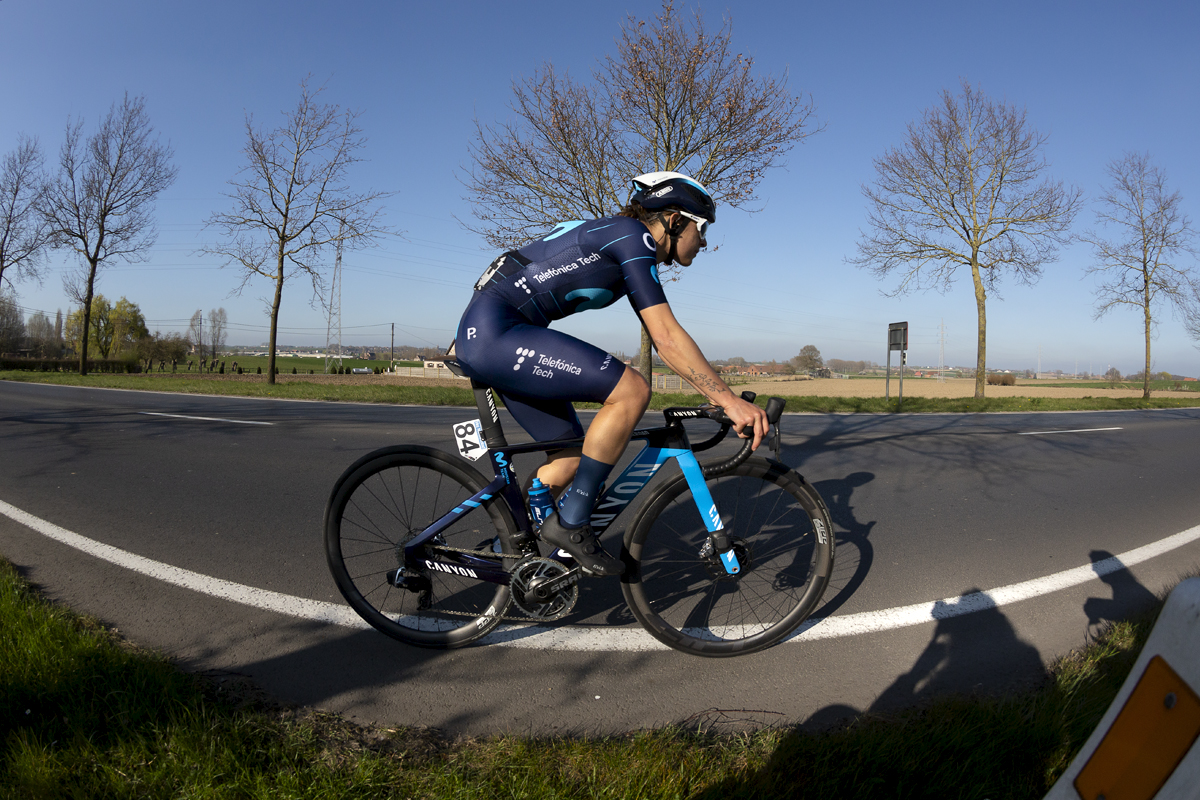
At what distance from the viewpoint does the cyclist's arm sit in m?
2.54

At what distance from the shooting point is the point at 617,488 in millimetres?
2830

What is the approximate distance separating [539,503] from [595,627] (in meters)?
0.63

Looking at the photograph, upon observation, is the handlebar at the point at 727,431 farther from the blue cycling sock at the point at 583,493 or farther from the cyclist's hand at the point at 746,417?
the blue cycling sock at the point at 583,493

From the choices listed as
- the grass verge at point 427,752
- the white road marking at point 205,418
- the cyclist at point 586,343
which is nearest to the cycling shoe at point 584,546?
the cyclist at point 586,343

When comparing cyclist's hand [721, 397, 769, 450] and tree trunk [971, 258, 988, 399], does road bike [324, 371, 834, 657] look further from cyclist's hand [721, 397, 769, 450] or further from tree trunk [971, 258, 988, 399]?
tree trunk [971, 258, 988, 399]

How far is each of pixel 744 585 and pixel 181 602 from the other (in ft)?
8.47

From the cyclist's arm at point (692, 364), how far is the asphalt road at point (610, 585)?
0.96m

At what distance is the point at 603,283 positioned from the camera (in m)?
2.67

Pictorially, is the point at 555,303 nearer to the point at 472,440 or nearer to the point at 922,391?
the point at 472,440

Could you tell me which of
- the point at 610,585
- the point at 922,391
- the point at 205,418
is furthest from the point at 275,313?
the point at 922,391

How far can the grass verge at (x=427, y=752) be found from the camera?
5.84 ft

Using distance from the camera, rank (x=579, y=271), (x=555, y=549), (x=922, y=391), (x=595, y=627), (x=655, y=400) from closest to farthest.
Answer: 1. (x=579, y=271)
2. (x=555, y=549)
3. (x=595, y=627)
4. (x=655, y=400)
5. (x=922, y=391)

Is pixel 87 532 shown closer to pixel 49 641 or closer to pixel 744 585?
pixel 49 641

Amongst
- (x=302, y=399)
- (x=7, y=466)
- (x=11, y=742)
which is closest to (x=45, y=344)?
(x=302, y=399)
